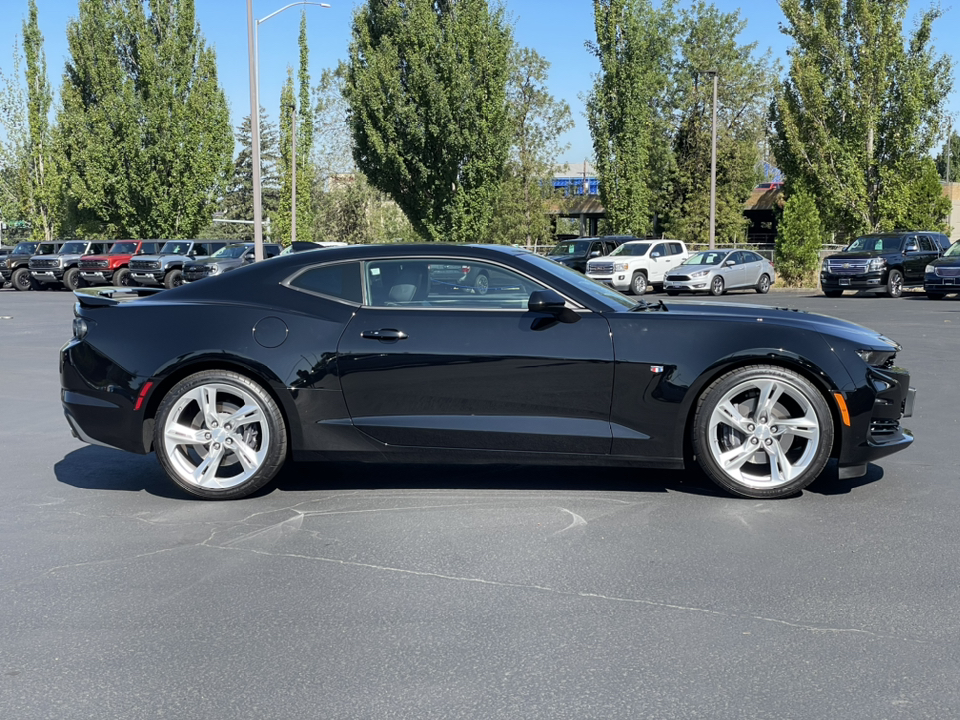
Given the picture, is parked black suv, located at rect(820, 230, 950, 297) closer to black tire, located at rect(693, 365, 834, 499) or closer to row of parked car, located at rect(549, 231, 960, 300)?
row of parked car, located at rect(549, 231, 960, 300)

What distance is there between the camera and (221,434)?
228 inches

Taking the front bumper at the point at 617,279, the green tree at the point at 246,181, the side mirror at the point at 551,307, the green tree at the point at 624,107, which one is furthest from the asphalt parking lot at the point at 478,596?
the green tree at the point at 246,181

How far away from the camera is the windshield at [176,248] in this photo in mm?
36094

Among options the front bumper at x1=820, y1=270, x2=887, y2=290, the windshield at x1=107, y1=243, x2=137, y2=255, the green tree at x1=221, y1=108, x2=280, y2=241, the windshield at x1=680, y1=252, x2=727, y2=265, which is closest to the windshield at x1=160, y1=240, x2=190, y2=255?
the windshield at x1=107, y1=243, x2=137, y2=255

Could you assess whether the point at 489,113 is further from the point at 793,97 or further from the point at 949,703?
the point at 949,703

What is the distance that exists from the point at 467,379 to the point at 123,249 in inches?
1341

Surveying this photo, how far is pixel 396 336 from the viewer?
18.6 ft

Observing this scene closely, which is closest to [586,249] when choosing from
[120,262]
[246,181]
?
[120,262]

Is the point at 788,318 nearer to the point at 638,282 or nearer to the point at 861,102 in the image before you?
the point at 638,282

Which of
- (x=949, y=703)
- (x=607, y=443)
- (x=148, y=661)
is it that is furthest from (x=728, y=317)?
(x=148, y=661)

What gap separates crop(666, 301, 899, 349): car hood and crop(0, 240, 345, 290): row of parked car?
2713 centimetres

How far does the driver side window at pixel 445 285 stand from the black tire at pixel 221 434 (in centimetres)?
87

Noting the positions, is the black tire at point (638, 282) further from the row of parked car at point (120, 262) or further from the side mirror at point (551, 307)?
the side mirror at point (551, 307)

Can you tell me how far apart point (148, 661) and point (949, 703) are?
260 cm
